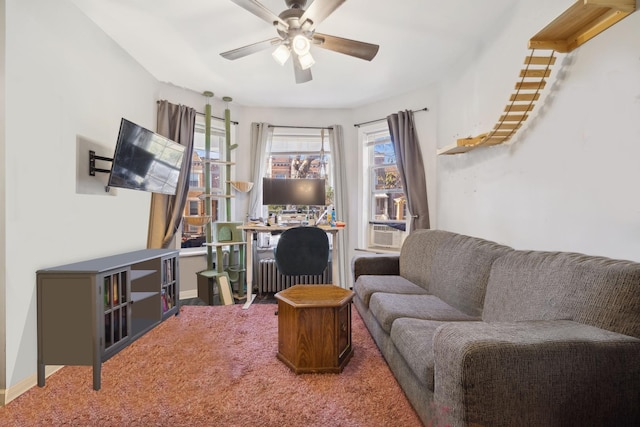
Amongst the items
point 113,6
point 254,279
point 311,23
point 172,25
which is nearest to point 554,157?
point 311,23

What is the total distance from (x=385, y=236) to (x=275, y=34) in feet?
8.69

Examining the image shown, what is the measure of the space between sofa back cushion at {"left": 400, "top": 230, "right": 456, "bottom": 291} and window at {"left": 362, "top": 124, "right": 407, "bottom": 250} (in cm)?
88

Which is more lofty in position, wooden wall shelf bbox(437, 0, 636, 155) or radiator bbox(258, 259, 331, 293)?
wooden wall shelf bbox(437, 0, 636, 155)

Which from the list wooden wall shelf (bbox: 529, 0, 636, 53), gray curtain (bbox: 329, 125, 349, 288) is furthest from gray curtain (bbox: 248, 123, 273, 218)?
wooden wall shelf (bbox: 529, 0, 636, 53)

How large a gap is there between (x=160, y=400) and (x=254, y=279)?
2.26m

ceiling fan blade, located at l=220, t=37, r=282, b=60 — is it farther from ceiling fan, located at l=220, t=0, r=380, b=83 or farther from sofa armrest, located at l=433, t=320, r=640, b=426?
sofa armrest, located at l=433, t=320, r=640, b=426

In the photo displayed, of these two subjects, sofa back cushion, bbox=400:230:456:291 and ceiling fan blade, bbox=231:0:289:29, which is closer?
ceiling fan blade, bbox=231:0:289:29

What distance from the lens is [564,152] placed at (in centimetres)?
159

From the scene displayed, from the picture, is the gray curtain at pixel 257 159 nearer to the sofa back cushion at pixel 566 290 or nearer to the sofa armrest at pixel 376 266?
the sofa armrest at pixel 376 266

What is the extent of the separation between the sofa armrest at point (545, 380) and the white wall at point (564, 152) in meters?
0.54

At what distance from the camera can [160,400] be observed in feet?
5.34

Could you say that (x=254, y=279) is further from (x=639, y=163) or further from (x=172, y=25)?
(x=639, y=163)

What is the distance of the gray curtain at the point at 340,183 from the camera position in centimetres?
401

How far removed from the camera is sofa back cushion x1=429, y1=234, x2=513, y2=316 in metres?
1.85
